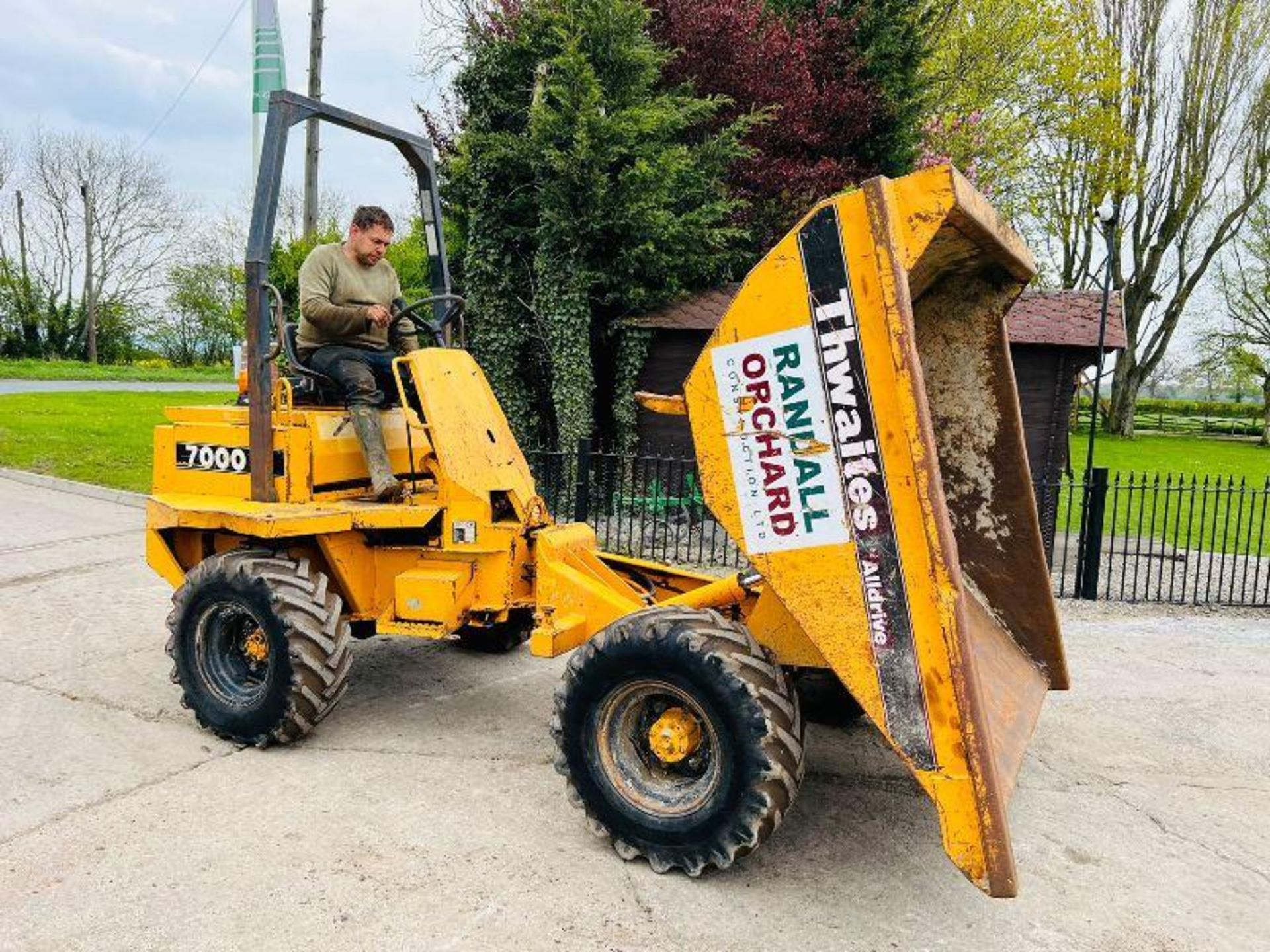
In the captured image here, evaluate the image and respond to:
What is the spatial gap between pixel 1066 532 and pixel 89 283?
4709 cm

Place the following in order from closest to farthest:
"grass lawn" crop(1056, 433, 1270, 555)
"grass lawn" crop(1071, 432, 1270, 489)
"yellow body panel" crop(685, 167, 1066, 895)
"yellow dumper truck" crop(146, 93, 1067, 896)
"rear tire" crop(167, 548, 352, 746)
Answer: "yellow body panel" crop(685, 167, 1066, 895) < "yellow dumper truck" crop(146, 93, 1067, 896) < "rear tire" crop(167, 548, 352, 746) < "grass lawn" crop(1056, 433, 1270, 555) < "grass lawn" crop(1071, 432, 1270, 489)

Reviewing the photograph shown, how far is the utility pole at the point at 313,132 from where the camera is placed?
54.0 ft

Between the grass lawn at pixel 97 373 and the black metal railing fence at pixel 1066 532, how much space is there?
27572 mm

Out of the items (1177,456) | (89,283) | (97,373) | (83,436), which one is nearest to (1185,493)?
(1177,456)

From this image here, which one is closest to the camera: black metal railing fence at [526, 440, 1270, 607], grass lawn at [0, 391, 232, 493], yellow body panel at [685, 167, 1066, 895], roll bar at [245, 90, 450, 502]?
yellow body panel at [685, 167, 1066, 895]

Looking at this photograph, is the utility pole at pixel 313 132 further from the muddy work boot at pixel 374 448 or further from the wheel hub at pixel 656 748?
the wheel hub at pixel 656 748

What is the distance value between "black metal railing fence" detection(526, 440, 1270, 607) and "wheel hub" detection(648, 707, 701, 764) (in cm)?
468

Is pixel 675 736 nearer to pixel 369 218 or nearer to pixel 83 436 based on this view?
pixel 369 218

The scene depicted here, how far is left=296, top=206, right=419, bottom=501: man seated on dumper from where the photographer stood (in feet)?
15.6

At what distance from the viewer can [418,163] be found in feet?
18.9

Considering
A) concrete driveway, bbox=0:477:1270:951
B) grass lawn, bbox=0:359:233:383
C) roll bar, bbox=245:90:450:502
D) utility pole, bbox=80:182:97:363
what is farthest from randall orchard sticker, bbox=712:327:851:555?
utility pole, bbox=80:182:97:363

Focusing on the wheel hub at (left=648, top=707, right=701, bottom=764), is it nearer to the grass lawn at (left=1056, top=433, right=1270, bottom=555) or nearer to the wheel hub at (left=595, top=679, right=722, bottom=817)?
the wheel hub at (left=595, top=679, right=722, bottom=817)

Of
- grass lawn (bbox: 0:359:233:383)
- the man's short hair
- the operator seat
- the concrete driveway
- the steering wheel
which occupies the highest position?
grass lawn (bbox: 0:359:233:383)

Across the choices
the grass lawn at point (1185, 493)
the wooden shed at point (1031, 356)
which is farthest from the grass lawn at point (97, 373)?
the grass lawn at point (1185, 493)
